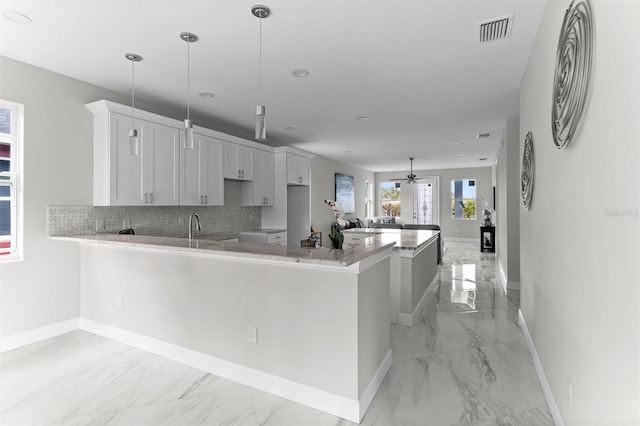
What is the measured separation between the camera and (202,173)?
4543mm

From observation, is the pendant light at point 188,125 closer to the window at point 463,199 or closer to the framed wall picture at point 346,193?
the framed wall picture at point 346,193

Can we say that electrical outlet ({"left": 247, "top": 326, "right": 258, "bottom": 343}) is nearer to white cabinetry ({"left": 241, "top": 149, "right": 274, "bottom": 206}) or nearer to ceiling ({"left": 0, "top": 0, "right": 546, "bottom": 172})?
ceiling ({"left": 0, "top": 0, "right": 546, "bottom": 172})

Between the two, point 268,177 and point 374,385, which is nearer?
point 374,385

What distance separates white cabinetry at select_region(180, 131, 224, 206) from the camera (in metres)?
4.29

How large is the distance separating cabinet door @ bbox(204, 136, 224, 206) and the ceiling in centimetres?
46

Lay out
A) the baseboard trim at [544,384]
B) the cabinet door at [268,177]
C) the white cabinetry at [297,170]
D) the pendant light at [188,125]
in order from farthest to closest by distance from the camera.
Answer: the white cabinetry at [297,170]
the cabinet door at [268,177]
the pendant light at [188,125]
the baseboard trim at [544,384]

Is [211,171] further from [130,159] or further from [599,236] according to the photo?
[599,236]

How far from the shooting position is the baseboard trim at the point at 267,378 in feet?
6.78

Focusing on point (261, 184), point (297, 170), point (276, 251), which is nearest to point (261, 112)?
point (276, 251)

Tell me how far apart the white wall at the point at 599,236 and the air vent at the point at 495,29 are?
0.27m

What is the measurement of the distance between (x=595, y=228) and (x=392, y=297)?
254 centimetres

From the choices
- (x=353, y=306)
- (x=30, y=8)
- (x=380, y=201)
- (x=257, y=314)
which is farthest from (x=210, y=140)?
(x=380, y=201)

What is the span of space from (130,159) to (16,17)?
1.48m

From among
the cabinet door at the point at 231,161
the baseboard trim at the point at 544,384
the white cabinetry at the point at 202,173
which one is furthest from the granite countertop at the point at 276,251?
the cabinet door at the point at 231,161
